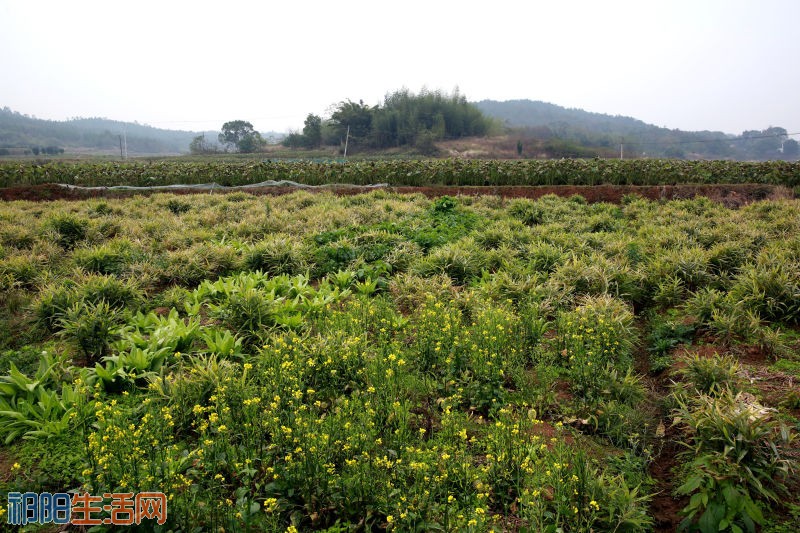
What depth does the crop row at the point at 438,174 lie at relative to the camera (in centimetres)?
1884

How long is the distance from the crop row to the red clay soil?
2.31 meters

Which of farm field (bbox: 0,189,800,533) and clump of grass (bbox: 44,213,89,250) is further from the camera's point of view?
clump of grass (bbox: 44,213,89,250)

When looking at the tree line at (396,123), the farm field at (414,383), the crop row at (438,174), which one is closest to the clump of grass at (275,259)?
the farm field at (414,383)

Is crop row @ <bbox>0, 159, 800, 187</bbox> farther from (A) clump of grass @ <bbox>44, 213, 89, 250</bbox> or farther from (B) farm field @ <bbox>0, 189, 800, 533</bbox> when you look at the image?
(A) clump of grass @ <bbox>44, 213, 89, 250</bbox>

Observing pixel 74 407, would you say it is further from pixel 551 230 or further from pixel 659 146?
pixel 659 146

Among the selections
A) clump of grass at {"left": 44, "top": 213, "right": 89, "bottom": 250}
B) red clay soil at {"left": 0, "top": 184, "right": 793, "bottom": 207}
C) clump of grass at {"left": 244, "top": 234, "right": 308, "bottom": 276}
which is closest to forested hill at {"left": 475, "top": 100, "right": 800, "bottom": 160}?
red clay soil at {"left": 0, "top": 184, "right": 793, "bottom": 207}

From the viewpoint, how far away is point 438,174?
806 inches

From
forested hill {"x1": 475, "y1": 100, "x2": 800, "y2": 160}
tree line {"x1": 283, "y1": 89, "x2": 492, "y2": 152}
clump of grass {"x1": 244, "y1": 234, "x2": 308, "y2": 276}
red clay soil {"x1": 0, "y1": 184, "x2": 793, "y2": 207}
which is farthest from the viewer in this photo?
tree line {"x1": 283, "y1": 89, "x2": 492, "y2": 152}

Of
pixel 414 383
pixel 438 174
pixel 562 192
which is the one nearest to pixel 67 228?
pixel 414 383

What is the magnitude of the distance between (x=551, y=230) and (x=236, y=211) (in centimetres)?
816

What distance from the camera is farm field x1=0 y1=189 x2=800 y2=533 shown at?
2756 mm

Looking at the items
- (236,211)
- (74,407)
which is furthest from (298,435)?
(236,211)

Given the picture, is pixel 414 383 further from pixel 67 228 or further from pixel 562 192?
pixel 562 192

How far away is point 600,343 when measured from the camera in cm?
451
